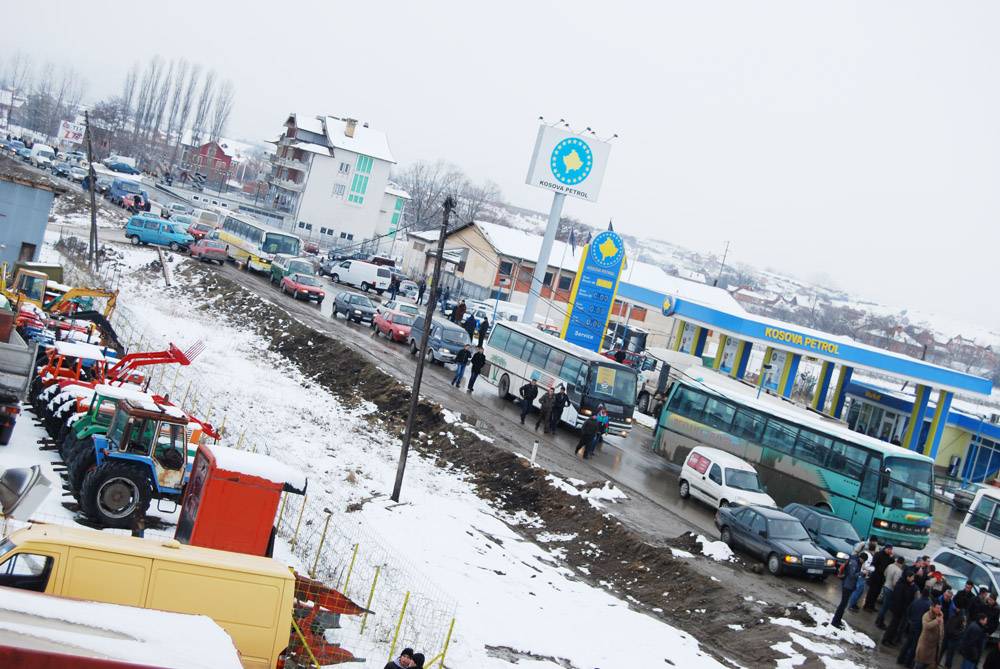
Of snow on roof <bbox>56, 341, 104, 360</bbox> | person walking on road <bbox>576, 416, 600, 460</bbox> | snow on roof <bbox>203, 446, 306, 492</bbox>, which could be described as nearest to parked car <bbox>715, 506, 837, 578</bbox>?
person walking on road <bbox>576, 416, 600, 460</bbox>

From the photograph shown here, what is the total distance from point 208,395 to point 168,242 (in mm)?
30291

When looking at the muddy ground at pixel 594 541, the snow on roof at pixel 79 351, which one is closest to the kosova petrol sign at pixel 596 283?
the muddy ground at pixel 594 541

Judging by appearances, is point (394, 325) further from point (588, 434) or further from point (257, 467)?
point (257, 467)

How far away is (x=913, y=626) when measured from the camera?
15.9 meters

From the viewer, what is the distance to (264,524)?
46.0 feet

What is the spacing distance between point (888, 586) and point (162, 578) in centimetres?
1444

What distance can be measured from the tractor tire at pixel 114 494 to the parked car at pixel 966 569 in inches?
671

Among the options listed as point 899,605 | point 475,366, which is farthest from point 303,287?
point 899,605

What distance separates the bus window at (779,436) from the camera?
85.6ft

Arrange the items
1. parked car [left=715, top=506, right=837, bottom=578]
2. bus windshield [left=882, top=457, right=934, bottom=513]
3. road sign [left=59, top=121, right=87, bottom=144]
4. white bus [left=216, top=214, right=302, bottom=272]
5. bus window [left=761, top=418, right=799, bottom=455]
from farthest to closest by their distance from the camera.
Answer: road sign [left=59, top=121, right=87, bottom=144] → white bus [left=216, top=214, right=302, bottom=272] → bus window [left=761, top=418, right=799, bottom=455] → bus windshield [left=882, top=457, right=934, bottom=513] → parked car [left=715, top=506, right=837, bottom=578]

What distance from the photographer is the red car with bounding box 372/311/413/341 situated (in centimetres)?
4181

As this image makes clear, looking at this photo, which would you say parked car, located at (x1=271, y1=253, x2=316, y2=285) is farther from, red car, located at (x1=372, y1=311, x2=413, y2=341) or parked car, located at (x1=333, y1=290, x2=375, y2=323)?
red car, located at (x1=372, y1=311, x2=413, y2=341)

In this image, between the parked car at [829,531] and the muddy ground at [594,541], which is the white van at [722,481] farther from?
the muddy ground at [594,541]

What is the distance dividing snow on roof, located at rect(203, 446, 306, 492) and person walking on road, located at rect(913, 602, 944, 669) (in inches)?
436
